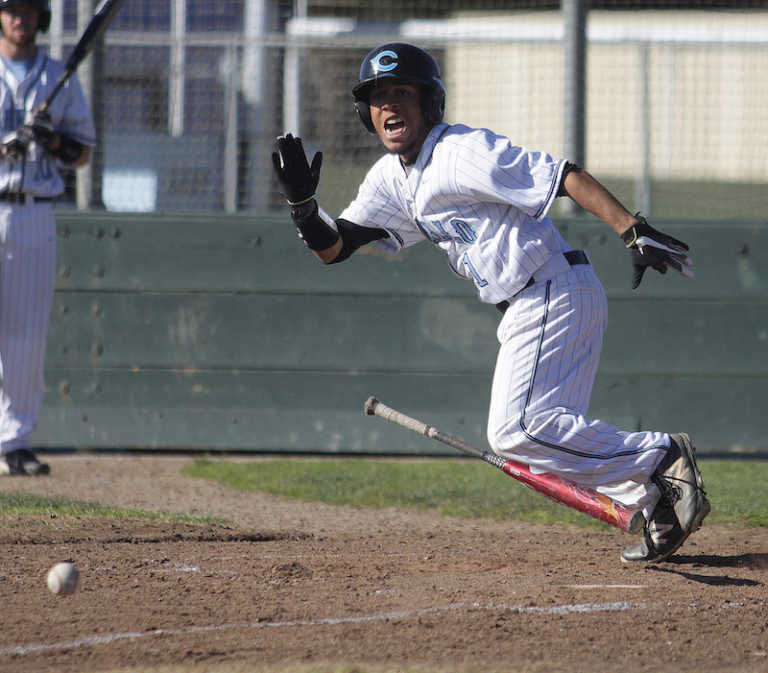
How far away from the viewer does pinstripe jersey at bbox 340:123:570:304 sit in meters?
4.12

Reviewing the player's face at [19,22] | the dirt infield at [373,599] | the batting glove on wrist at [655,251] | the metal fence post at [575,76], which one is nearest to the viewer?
the dirt infield at [373,599]

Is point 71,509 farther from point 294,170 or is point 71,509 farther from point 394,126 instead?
point 394,126

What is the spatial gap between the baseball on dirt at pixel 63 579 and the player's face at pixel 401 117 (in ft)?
6.18

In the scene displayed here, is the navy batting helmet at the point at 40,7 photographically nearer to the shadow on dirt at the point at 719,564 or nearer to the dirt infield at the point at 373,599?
the dirt infield at the point at 373,599

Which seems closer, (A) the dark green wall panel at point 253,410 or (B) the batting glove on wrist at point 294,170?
(B) the batting glove on wrist at point 294,170

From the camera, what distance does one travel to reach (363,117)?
4641mm

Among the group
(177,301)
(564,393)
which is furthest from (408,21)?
(564,393)

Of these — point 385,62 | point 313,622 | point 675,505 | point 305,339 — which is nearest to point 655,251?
point 675,505

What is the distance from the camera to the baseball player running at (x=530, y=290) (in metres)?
4.18

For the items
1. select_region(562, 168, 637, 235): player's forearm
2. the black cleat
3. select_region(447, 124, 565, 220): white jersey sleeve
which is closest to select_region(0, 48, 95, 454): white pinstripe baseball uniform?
select_region(447, 124, 565, 220): white jersey sleeve

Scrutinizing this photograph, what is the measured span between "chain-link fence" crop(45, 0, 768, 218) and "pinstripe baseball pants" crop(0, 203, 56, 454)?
1.66 m

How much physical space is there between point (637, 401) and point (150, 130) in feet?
12.4

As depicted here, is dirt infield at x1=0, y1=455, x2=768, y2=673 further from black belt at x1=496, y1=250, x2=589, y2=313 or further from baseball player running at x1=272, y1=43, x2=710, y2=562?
black belt at x1=496, y1=250, x2=589, y2=313

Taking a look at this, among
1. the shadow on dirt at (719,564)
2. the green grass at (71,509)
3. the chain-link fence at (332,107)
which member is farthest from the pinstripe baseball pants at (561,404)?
the chain-link fence at (332,107)
